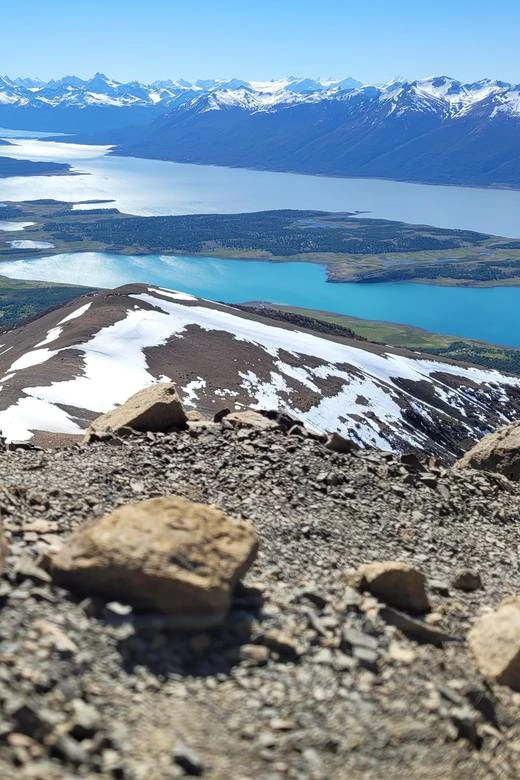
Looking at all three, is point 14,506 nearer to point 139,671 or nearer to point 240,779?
point 139,671

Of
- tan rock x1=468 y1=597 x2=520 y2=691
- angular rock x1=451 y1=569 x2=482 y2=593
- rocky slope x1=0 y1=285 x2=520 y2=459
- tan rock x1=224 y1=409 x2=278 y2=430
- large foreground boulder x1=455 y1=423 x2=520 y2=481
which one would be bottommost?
rocky slope x1=0 y1=285 x2=520 y2=459

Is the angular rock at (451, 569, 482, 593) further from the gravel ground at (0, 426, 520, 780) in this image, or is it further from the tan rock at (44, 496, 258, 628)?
the tan rock at (44, 496, 258, 628)

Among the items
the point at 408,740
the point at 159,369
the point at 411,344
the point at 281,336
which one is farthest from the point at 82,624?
the point at 411,344

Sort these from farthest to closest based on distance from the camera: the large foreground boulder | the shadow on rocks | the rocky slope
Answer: the rocky slope < the large foreground boulder < the shadow on rocks

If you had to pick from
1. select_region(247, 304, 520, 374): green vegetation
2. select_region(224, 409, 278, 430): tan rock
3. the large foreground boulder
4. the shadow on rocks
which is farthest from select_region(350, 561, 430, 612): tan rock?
select_region(247, 304, 520, 374): green vegetation

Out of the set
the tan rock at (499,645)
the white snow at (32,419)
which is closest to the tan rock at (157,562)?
the tan rock at (499,645)

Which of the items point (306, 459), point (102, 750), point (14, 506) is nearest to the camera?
point (102, 750)
